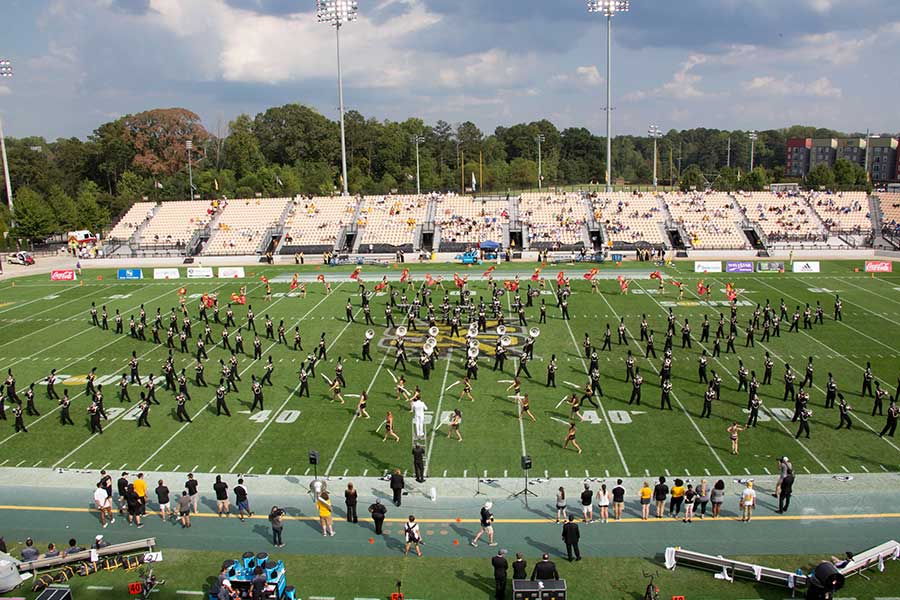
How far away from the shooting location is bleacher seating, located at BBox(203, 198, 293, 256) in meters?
52.6

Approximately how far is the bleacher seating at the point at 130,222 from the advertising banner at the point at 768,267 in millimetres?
47297

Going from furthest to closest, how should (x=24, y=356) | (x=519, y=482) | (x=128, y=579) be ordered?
(x=24, y=356) → (x=519, y=482) → (x=128, y=579)

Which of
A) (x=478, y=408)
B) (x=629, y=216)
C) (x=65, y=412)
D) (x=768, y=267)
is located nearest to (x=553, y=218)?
(x=629, y=216)

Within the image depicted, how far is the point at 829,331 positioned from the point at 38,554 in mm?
26539

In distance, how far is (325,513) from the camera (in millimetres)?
12648

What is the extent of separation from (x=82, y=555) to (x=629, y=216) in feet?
159

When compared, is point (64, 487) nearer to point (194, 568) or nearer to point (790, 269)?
point (194, 568)

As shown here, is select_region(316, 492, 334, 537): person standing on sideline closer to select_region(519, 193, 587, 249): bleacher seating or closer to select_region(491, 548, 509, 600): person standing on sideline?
select_region(491, 548, 509, 600): person standing on sideline

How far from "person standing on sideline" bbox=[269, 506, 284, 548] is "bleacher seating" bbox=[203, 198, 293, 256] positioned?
41.4 meters

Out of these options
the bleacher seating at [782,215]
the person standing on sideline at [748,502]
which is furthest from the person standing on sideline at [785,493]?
the bleacher seating at [782,215]

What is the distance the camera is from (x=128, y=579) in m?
11.7

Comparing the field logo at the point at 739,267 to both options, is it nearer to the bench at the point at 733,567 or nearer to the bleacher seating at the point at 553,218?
the bleacher seating at the point at 553,218

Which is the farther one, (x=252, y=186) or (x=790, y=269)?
(x=252, y=186)

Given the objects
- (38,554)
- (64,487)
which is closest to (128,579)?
(38,554)
